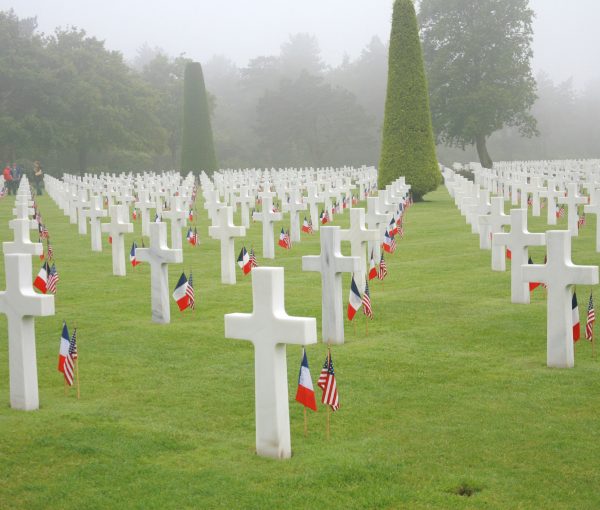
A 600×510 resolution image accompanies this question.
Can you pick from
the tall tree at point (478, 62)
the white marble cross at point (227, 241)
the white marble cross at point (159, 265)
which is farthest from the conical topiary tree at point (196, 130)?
the white marble cross at point (159, 265)

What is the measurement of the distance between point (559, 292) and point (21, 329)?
4.22m

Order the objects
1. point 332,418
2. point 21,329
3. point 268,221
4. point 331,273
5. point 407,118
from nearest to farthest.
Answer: point 332,418
point 21,329
point 331,273
point 268,221
point 407,118

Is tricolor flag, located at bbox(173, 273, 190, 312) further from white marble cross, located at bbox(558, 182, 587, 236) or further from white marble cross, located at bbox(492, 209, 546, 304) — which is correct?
white marble cross, located at bbox(558, 182, 587, 236)

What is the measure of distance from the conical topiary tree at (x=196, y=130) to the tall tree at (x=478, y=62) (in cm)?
1219

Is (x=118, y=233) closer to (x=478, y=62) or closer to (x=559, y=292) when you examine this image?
(x=559, y=292)

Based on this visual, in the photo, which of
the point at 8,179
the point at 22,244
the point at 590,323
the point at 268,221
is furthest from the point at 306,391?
the point at 8,179

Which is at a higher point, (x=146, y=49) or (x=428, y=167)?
(x=146, y=49)

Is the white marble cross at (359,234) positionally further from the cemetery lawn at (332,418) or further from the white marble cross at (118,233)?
the white marble cross at (118,233)

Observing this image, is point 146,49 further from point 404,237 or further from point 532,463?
point 532,463

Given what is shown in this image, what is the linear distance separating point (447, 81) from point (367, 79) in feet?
94.8

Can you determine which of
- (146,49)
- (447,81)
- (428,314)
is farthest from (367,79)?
(428,314)

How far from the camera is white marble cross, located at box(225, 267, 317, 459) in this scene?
219 inches

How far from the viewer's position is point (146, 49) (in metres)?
104

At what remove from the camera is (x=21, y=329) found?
21.9 ft
